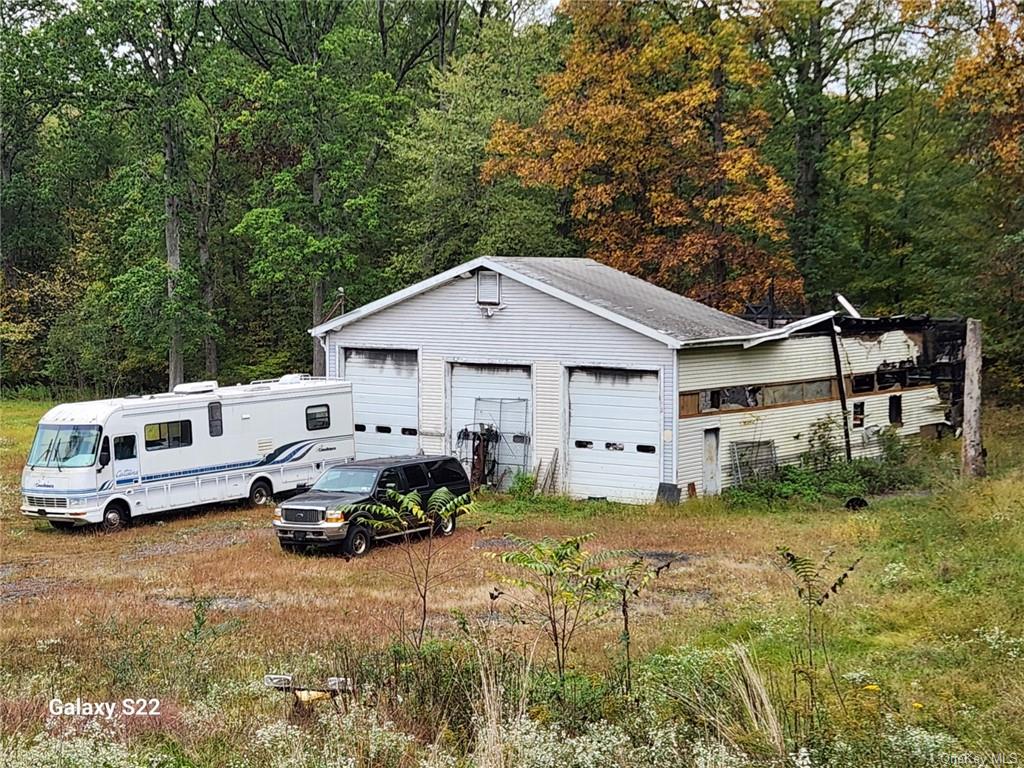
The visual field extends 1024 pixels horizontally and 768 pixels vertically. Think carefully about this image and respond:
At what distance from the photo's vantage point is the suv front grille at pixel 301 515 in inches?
675

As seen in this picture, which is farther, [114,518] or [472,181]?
[472,181]

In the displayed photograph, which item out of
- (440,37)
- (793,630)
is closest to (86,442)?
(793,630)

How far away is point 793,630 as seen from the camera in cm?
1143

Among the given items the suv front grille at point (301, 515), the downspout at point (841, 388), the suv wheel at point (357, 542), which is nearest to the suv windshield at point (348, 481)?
the suv wheel at point (357, 542)

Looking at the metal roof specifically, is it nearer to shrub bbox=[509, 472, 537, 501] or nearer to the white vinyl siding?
the white vinyl siding

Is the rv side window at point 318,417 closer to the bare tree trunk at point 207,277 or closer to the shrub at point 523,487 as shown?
the shrub at point 523,487

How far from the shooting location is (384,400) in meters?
27.2

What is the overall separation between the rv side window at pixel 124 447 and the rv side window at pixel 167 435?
1.14ft

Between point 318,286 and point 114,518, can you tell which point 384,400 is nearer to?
point 114,518

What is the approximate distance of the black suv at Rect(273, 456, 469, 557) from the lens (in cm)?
1711

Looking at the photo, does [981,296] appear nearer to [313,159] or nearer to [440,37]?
[313,159]

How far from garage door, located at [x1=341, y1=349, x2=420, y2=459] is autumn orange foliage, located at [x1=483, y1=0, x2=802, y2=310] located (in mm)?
10060

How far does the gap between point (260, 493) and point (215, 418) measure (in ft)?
7.27

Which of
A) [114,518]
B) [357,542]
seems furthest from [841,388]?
[114,518]
